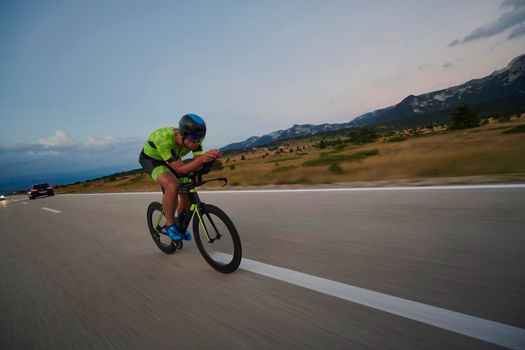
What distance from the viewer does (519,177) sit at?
5.57 meters

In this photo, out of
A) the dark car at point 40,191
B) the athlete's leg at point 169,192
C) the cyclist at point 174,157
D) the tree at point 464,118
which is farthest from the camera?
the tree at point 464,118

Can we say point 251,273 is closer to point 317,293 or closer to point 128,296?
point 317,293

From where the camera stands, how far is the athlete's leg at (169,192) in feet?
10.9

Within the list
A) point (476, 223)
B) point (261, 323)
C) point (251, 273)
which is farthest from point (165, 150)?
point (476, 223)

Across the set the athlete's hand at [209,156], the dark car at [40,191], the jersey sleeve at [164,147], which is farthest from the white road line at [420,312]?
the dark car at [40,191]

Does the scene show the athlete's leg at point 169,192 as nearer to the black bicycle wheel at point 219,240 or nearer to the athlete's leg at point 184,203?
the athlete's leg at point 184,203

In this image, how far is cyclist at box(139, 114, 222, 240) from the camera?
9.79 ft

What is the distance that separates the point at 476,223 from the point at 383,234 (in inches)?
42.7

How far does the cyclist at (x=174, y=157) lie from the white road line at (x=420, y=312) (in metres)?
1.34

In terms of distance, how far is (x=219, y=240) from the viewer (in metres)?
2.98

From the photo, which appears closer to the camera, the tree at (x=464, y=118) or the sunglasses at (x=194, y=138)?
the sunglasses at (x=194, y=138)

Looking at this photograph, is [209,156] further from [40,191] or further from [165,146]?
[40,191]

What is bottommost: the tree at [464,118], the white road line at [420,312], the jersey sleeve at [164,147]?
the tree at [464,118]

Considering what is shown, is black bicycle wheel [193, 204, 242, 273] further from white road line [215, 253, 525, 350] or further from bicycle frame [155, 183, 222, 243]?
white road line [215, 253, 525, 350]
